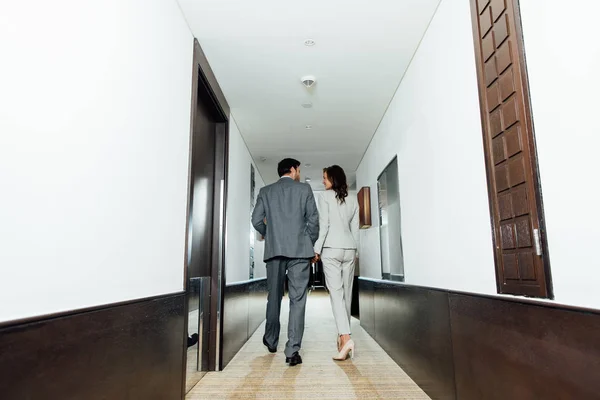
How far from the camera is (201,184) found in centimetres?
295

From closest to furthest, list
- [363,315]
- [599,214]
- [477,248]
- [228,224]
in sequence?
1. [599,214]
2. [477,248]
3. [228,224]
4. [363,315]

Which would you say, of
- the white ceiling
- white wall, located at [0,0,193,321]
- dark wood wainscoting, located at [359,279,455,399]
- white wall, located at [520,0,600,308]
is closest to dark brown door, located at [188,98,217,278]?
the white ceiling

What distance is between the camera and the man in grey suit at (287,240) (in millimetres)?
3123

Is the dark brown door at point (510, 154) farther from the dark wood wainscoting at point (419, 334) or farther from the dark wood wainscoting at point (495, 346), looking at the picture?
the dark wood wainscoting at point (419, 334)

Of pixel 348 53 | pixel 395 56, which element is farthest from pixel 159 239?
pixel 395 56

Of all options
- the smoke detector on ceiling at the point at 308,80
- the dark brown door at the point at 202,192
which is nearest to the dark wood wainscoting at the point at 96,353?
the dark brown door at the point at 202,192

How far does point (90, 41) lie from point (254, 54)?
166 centimetres

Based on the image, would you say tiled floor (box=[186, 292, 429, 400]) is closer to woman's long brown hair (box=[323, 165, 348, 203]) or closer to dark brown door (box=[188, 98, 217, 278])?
dark brown door (box=[188, 98, 217, 278])

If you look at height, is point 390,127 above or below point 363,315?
above

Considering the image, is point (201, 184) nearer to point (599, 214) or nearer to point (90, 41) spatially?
point (90, 41)

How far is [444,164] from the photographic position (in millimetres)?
2207

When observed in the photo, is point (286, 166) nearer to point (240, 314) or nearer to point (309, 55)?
point (309, 55)

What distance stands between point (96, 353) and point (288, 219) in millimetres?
2087

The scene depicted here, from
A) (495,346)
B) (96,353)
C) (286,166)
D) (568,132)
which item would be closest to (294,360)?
(286,166)
